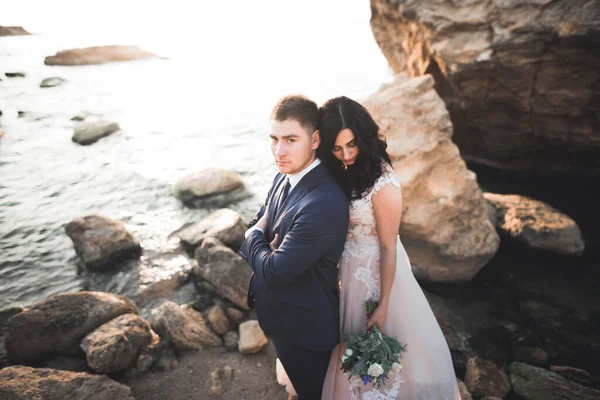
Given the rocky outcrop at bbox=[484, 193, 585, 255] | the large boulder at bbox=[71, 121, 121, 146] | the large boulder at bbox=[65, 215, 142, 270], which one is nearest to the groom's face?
the large boulder at bbox=[65, 215, 142, 270]

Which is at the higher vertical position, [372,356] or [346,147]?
[346,147]

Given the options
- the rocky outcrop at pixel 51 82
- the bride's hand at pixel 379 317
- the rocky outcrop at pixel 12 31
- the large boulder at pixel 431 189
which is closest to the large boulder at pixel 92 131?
the large boulder at pixel 431 189

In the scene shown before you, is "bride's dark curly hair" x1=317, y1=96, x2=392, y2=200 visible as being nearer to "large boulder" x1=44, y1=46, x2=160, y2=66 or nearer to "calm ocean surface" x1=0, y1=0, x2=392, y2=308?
"calm ocean surface" x1=0, y1=0, x2=392, y2=308

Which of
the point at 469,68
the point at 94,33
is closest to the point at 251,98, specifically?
the point at 469,68

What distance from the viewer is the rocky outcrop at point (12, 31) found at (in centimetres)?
5088

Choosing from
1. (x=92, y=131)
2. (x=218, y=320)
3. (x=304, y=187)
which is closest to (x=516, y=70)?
(x=304, y=187)

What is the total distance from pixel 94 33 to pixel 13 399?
70777 mm

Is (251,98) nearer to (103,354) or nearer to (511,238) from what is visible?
(511,238)

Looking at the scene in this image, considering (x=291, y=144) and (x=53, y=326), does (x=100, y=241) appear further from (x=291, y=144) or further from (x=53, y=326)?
(x=291, y=144)

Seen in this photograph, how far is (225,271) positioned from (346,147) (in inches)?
119

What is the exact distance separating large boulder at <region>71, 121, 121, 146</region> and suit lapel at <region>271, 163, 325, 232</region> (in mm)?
12890

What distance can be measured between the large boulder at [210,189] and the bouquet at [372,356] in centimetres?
622

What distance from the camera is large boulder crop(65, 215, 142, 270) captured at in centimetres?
566

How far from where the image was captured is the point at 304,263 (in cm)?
196
